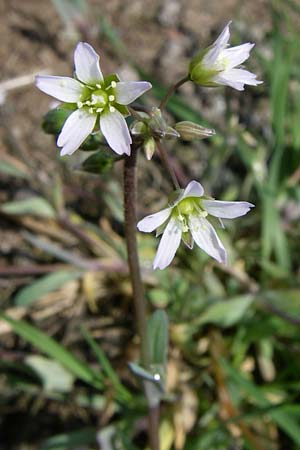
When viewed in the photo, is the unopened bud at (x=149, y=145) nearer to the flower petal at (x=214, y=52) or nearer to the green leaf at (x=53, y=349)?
the flower petal at (x=214, y=52)

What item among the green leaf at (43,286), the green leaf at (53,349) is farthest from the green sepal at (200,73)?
the green leaf at (43,286)

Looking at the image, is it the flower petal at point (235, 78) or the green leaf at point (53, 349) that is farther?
the green leaf at point (53, 349)

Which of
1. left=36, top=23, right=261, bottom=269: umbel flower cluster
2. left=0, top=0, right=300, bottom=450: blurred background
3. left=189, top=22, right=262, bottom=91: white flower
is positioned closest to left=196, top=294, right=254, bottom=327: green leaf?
left=0, top=0, right=300, bottom=450: blurred background

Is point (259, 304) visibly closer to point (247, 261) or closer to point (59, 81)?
point (247, 261)

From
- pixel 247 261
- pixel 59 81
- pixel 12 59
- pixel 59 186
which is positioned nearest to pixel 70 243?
pixel 59 186

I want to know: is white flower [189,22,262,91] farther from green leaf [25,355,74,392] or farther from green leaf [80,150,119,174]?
green leaf [25,355,74,392]
